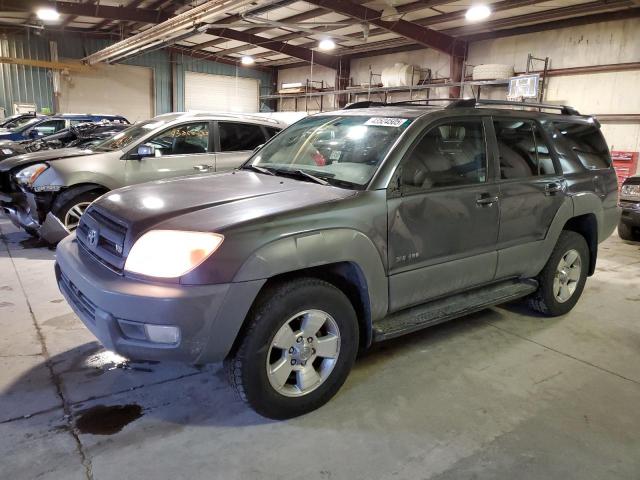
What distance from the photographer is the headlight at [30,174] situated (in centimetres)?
558

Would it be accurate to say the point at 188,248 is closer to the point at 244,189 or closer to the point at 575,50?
the point at 244,189

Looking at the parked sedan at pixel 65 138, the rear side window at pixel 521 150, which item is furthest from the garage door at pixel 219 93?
the rear side window at pixel 521 150

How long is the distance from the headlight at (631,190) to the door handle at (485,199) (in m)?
4.98

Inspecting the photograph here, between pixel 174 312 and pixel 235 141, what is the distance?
4.70 meters

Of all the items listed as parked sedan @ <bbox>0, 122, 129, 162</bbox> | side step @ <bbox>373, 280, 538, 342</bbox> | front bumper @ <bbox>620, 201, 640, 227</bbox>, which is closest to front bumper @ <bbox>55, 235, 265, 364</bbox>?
side step @ <bbox>373, 280, 538, 342</bbox>

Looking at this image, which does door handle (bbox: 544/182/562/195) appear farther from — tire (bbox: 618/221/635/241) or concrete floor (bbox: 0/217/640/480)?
tire (bbox: 618/221/635/241)

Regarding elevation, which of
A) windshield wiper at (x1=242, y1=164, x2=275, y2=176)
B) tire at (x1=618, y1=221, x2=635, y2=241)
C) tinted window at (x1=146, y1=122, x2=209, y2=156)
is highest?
tinted window at (x1=146, y1=122, x2=209, y2=156)

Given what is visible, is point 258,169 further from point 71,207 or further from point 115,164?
point 71,207

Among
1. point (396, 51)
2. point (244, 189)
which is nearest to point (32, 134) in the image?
point (396, 51)

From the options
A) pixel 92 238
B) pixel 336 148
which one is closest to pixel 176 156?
pixel 336 148

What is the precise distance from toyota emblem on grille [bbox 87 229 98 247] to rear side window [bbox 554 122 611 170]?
3.51 m

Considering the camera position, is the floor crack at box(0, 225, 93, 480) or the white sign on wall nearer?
the floor crack at box(0, 225, 93, 480)

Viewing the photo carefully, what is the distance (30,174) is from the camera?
5.65m

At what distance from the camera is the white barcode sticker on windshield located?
3.03 metres
